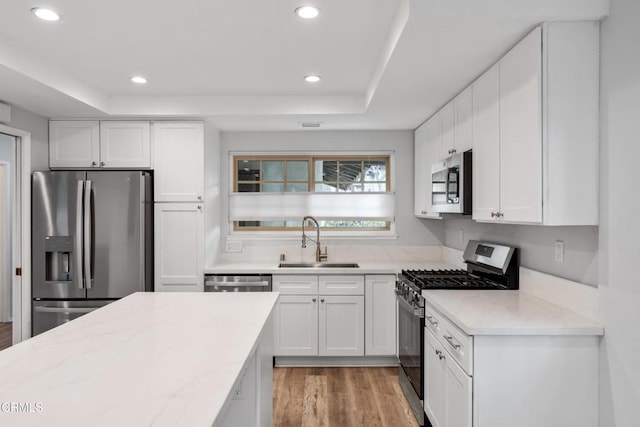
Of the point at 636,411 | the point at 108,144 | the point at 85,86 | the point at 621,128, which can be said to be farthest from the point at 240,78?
the point at 636,411

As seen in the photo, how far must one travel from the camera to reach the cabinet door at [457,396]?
1832mm

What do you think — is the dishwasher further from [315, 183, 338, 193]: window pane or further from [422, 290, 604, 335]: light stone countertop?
[422, 290, 604, 335]: light stone countertop

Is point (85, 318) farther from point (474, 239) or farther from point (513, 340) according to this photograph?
point (474, 239)

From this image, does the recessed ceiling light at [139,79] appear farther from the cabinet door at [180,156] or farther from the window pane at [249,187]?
the window pane at [249,187]

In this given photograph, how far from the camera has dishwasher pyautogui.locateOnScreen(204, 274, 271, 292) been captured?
3.69 m

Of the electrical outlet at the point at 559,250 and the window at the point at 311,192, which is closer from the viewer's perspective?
the electrical outlet at the point at 559,250

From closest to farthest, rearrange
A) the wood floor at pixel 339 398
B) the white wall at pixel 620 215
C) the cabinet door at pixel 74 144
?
the white wall at pixel 620 215 < the wood floor at pixel 339 398 < the cabinet door at pixel 74 144

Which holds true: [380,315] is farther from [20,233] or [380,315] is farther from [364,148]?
[20,233]

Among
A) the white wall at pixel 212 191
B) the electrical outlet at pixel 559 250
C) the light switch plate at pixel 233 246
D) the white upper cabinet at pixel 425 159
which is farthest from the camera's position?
the light switch plate at pixel 233 246

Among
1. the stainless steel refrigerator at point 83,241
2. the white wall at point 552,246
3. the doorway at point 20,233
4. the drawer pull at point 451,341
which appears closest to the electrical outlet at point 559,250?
the white wall at point 552,246

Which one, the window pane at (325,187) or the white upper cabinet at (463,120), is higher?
the white upper cabinet at (463,120)

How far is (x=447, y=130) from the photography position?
10.2 ft

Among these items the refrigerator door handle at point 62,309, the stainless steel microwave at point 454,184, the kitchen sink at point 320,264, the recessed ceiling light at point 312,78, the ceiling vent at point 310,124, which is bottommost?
the refrigerator door handle at point 62,309

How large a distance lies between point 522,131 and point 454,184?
0.83 meters
